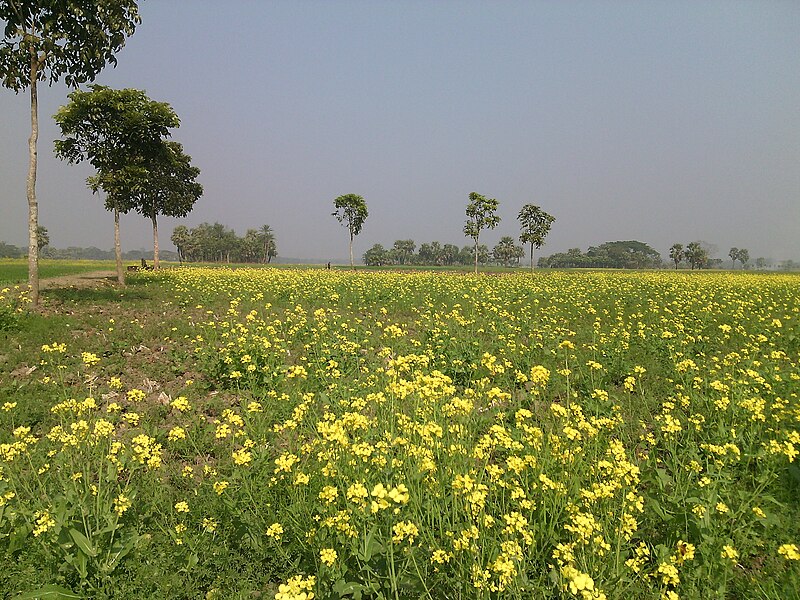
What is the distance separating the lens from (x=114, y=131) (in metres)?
20.0

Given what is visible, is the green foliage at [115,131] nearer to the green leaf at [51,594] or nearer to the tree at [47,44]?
the tree at [47,44]

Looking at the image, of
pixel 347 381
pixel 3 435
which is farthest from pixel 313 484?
pixel 3 435

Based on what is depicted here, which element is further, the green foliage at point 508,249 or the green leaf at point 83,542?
the green foliage at point 508,249

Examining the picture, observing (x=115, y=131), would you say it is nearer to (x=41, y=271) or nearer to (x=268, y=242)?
(x=41, y=271)

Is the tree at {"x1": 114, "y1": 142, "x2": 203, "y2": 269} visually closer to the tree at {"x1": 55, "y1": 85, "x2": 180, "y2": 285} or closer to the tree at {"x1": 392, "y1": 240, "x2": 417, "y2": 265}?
the tree at {"x1": 55, "y1": 85, "x2": 180, "y2": 285}

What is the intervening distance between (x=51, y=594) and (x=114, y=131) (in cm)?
2369

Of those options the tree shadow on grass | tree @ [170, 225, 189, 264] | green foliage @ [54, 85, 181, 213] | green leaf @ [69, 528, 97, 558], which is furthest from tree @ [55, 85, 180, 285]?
tree @ [170, 225, 189, 264]

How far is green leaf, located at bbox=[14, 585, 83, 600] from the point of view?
2.93 meters

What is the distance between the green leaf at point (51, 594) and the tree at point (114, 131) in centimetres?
2187

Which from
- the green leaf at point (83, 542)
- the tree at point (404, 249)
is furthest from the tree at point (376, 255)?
the green leaf at point (83, 542)

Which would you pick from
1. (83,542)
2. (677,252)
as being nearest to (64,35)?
(83,542)

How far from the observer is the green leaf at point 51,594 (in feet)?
9.61

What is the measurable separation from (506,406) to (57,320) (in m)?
12.2

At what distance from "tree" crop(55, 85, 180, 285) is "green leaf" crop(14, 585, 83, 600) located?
21868mm
